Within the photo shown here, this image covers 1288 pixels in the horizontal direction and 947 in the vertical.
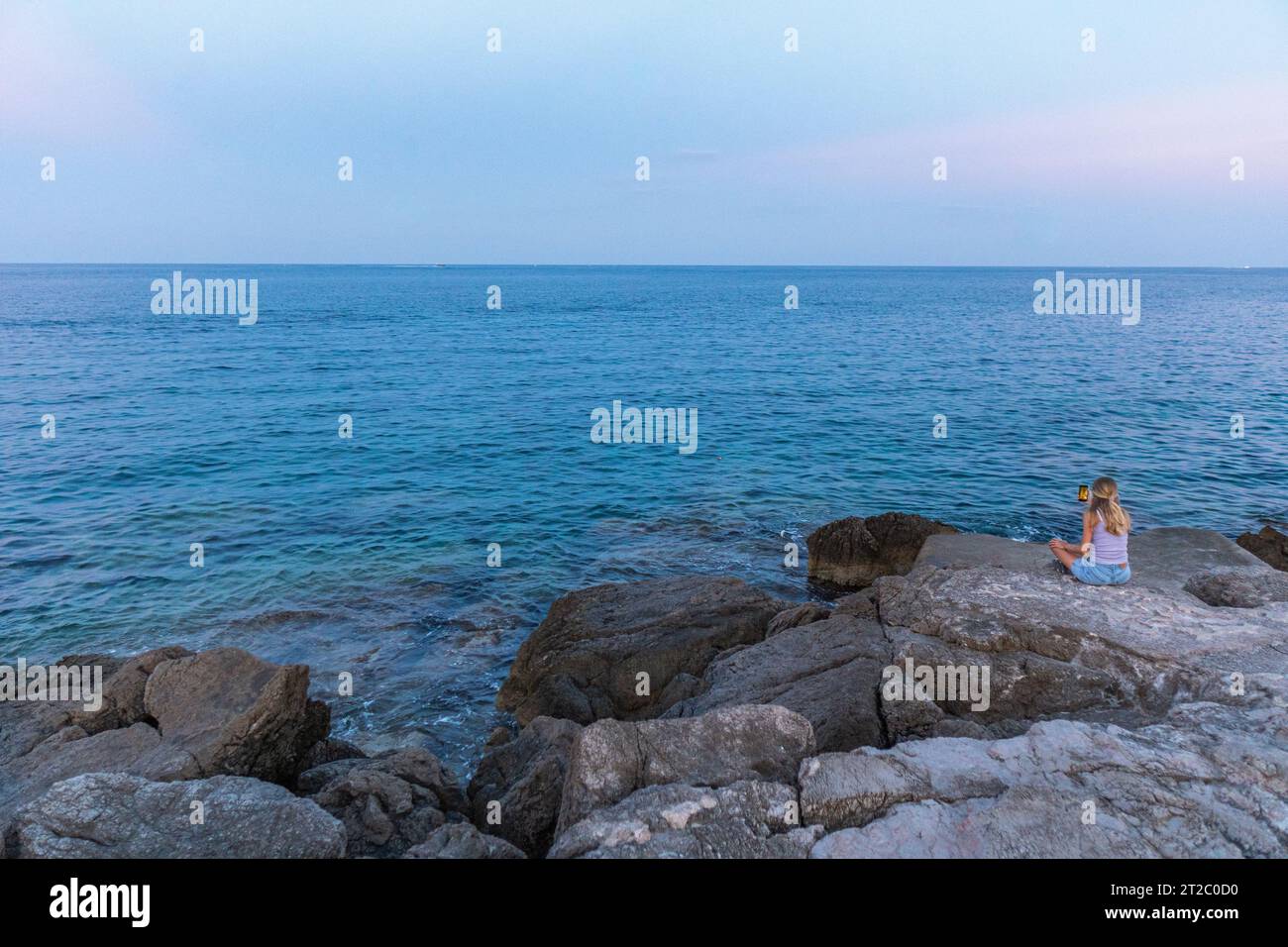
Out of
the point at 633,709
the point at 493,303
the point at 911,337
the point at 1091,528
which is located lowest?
the point at 633,709

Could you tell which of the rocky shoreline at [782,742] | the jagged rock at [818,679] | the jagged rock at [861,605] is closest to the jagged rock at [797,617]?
the rocky shoreline at [782,742]

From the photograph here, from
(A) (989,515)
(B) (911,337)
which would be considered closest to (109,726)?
(A) (989,515)

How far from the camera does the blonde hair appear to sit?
11.0 m

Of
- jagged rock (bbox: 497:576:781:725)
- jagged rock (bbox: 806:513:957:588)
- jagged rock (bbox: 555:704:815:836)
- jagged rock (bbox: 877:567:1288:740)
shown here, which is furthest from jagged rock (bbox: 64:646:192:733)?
jagged rock (bbox: 806:513:957:588)

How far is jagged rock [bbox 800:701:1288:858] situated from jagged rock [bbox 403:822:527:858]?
2.81 metres

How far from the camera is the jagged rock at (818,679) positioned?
9.31 m

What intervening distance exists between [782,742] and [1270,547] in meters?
16.0

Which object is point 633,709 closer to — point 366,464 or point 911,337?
point 366,464

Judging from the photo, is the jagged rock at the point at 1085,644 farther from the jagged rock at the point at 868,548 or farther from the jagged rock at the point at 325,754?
the jagged rock at the point at 325,754

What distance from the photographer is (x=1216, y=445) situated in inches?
1254

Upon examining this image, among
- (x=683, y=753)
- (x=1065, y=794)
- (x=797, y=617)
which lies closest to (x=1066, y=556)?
(x=797, y=617)

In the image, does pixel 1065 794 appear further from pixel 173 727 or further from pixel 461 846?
pixel 173 727

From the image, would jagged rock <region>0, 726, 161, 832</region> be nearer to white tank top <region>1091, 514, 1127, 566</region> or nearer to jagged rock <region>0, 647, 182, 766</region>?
jagged rock <region>0, 647, 182, 766</region>
